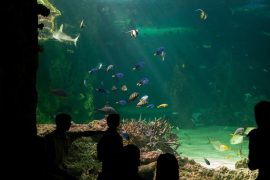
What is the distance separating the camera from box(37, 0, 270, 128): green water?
2167 cm

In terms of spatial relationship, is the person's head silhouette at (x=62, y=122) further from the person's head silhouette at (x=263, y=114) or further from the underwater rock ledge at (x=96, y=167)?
the underwater rock ledge at (x=96, y=167)

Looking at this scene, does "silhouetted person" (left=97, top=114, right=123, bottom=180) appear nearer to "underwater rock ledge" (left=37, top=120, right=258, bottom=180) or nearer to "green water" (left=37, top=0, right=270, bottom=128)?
"underwater rock ledge" (left=37, top=120, right=258, bottom=180)

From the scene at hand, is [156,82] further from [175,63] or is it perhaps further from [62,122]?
[62,122]

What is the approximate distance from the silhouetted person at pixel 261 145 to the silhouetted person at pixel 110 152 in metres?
1.61

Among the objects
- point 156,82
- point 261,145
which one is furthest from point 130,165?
point 156,82

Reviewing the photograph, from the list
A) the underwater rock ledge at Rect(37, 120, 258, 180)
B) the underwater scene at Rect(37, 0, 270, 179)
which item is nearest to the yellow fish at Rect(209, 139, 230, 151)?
the underwater scene at Rect(37, 0, 270, 179)

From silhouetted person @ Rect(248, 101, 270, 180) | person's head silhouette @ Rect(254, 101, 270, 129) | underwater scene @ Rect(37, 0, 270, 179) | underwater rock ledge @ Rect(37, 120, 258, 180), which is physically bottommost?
underwater rock ledge @ Rect(37, 120, 258, 180)

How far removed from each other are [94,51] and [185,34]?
757 inches

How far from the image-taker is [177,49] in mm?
44906

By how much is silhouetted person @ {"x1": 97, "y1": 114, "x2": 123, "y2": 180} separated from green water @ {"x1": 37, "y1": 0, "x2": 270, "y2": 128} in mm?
14763

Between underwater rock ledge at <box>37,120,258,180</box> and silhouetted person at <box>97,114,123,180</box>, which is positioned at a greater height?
silhouetted person at <box>97,114,123,180</box>

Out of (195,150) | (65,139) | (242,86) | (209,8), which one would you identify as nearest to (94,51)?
(209,8)

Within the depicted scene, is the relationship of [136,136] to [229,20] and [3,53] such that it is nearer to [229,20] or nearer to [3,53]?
[3,53]

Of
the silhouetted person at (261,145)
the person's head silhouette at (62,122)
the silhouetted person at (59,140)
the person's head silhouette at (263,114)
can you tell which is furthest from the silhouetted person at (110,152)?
the person's head silhouette at (263,114)
